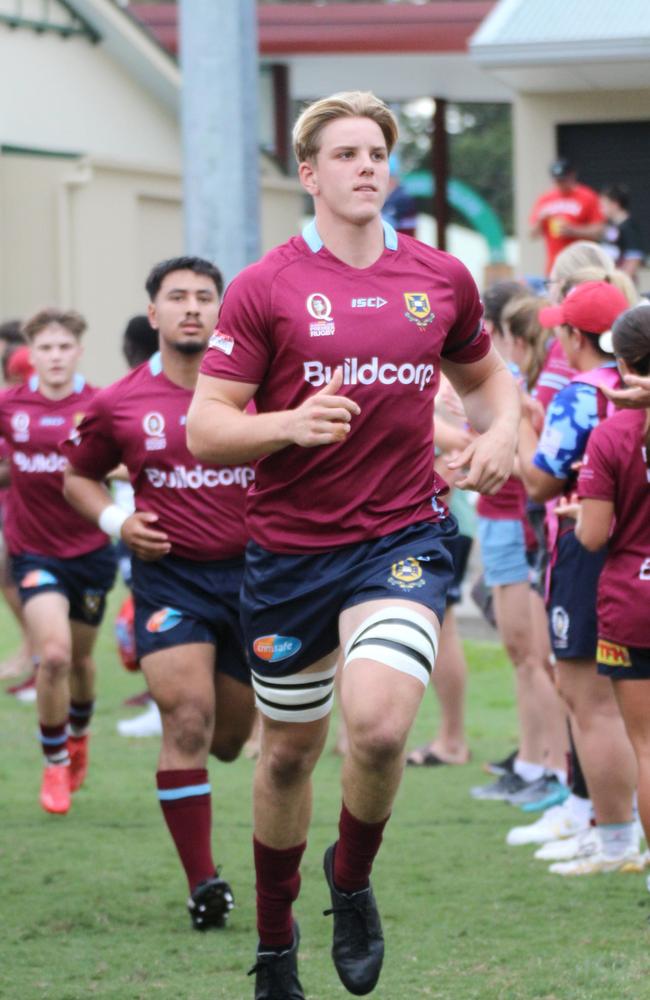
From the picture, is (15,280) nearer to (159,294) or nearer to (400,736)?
(159,294)

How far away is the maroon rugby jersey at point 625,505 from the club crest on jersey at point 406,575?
1076mm

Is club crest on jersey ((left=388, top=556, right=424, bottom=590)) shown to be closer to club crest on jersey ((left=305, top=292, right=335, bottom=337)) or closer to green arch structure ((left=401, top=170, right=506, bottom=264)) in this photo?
club crest on jersey ((left=305, top=292, right=335, bottom=337))

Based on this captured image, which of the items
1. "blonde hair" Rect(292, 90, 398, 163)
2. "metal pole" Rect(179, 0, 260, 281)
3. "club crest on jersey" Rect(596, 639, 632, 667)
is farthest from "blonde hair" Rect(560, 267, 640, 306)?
"metal pole" Rect(179, 0, 260, 281)

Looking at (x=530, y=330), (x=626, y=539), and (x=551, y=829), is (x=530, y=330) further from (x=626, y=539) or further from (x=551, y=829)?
(x=551, y=829)

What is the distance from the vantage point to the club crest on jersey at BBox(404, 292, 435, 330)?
4.80 meters

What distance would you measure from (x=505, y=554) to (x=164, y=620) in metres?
2.21

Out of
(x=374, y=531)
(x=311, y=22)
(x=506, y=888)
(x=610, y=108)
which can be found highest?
(x=311, y=22)

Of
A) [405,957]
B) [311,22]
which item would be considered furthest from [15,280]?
[405,957]

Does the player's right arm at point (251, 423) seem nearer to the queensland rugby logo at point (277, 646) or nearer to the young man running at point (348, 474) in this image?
the young man running at point (348, 474)

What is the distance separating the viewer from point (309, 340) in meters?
4.69

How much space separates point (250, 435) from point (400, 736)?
86 centimetres

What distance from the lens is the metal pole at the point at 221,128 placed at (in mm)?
10359

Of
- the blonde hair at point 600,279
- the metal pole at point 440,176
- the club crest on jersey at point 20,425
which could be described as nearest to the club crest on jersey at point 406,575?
the blonde hair at point 600,279

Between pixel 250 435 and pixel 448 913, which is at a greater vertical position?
pixel 250 435
